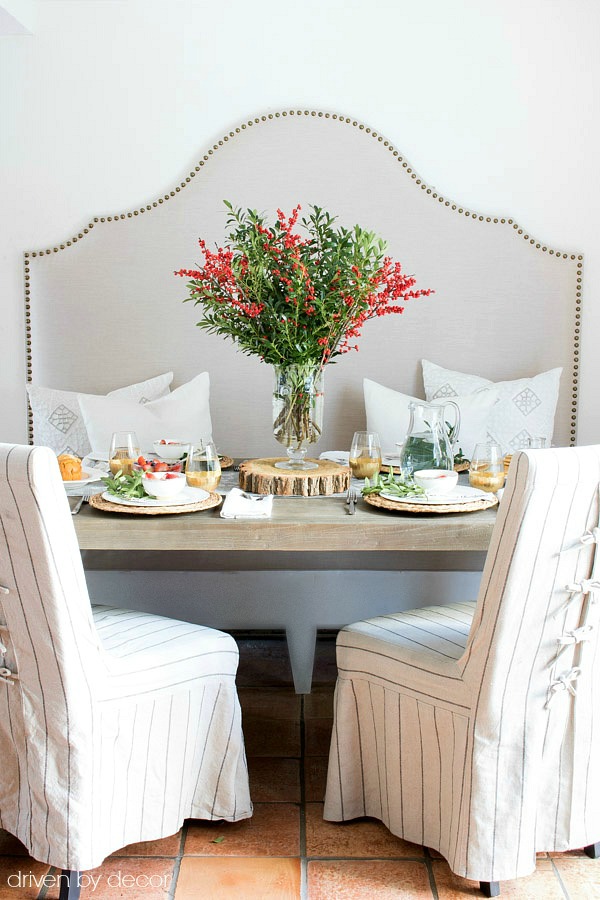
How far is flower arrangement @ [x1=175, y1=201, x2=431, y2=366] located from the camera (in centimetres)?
195

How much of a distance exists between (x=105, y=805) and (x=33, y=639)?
360 mm

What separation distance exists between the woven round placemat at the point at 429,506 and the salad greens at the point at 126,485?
517 millimetres

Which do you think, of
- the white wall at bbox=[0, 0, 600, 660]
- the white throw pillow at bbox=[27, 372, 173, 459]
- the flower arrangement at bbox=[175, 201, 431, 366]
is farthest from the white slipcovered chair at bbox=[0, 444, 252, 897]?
the white wall at bbox=[0, 0, 600, 660]

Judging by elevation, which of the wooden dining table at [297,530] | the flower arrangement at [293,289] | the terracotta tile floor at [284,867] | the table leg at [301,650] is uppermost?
the flower arrangement at [293,289]

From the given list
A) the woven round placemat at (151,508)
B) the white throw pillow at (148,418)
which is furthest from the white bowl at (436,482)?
the white throw pillow at (148,418)

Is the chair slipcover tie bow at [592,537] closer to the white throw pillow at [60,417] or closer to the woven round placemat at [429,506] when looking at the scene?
the woven round placemat at [429,506]

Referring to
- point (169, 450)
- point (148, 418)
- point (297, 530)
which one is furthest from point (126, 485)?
point (148, 418)

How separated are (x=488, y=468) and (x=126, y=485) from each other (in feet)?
2.75

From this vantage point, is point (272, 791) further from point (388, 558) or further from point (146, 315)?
point (146, 315)

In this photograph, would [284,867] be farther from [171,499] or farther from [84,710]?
[171,499]

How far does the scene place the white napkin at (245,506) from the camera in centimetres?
183

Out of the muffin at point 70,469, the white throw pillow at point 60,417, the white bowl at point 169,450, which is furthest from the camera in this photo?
the white throw pillow at point 60,417

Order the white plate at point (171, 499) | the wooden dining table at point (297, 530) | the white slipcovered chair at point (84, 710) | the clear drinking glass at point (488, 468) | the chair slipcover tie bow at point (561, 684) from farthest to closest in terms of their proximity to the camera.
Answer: the clear drinking glass at point (488, 468)
the white plate at point (171, 499)
the wooden dining table at point (297, 530)
the chair slipcover tie bow at point (561, 684)
the white slipcovered chair at point (84, 710)

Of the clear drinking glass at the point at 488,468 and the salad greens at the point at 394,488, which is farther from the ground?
the clear drinking glass at the point at 488,468
